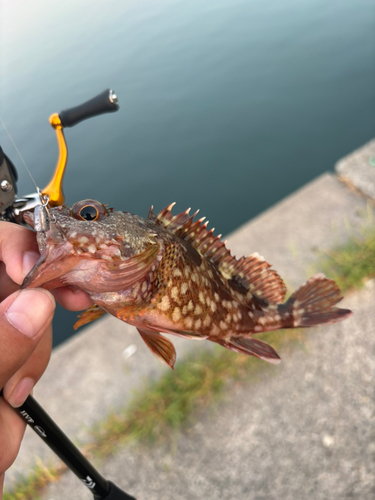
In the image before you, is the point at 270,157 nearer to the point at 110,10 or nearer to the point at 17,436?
the point at 17,436

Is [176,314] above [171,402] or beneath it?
above

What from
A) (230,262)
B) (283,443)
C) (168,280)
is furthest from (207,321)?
(283,443)

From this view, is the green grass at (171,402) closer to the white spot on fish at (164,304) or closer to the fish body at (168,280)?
the fish body at (168,280)

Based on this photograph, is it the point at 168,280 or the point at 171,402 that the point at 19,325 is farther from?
the point at 171,402

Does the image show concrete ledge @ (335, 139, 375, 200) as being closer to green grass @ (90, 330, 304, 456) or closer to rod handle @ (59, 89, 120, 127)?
green grass @ (90, 330, 304, 456)

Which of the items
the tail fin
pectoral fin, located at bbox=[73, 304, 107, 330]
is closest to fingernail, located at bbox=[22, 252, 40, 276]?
pectoral fin, located at bbox=[73, 304, 107, 330]

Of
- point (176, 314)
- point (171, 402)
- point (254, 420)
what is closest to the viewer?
point (176, 314)

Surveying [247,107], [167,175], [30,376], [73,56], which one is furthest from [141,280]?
[73,56]
